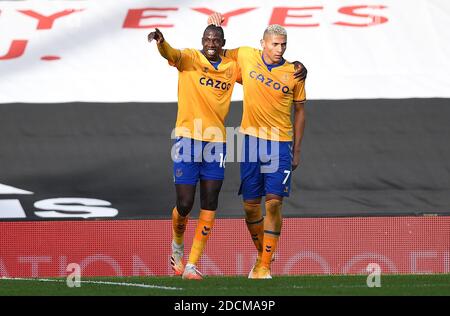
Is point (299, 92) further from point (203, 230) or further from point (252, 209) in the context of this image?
point (203, 230)

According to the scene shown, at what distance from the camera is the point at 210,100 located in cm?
933

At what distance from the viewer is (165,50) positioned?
29.9ft

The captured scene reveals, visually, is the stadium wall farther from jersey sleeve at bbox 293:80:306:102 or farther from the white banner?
jersey sleeve at bbox 293:80:306:102

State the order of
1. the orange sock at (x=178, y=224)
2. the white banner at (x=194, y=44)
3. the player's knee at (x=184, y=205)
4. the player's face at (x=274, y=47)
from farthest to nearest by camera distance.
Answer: the white banner at (x=194, y=44) < the orange sock at (x=178, y=224) < the player's knee at (x=184, y=205) < the player's face at (x=274, y=47)

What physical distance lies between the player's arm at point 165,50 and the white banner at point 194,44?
2.62m

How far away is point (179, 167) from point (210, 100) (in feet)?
1.90

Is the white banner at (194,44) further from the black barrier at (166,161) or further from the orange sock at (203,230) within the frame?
the orange sock at (203,230)

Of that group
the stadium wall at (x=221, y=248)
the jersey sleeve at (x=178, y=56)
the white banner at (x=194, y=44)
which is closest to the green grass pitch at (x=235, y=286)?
the jersey sleeve at (x=178, y=56)

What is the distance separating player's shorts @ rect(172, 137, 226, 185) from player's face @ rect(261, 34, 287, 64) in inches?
30.5

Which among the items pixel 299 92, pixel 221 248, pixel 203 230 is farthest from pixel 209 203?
pixel 221 248

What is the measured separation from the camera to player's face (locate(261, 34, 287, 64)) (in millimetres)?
9211

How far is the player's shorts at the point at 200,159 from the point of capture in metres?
9.31
